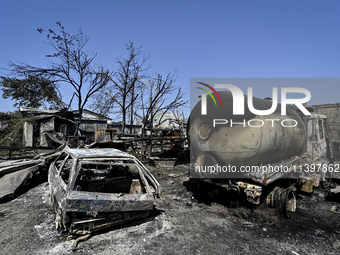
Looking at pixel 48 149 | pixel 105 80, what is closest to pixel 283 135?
pixel 48 149

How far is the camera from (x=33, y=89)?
16.2 metres

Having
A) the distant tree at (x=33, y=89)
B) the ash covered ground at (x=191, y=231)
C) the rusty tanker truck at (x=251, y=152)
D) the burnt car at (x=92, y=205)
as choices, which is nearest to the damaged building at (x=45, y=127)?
the distant tree at (x=33, y=89)

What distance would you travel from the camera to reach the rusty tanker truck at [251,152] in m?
4.61

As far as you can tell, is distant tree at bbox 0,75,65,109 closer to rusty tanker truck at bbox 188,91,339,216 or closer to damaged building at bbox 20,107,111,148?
damaged building at bbox 20,107,111,148

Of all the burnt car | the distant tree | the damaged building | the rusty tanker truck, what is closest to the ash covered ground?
the burnt car

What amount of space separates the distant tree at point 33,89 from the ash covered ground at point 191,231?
12.7 meters

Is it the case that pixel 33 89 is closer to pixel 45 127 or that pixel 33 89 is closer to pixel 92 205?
pixel 45 127

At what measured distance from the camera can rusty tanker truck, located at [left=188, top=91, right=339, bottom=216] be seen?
15.1 feet

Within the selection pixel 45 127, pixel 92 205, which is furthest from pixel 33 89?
pixel 92 205

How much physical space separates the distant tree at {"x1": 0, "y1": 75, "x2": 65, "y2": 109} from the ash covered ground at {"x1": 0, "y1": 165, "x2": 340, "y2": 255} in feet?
41.8

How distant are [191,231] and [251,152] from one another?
207 cm

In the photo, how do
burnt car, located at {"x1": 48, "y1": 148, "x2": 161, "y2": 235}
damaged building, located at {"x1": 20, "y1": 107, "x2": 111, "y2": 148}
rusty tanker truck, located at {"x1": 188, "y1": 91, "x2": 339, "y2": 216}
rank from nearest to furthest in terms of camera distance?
burnt car, located at {"x1": 48, "y1": 148, "x2": 161, "y2": 235}, rusty tanker truck, located at {"x1": 188, "y1": 91, "x2": 339, "y2": 216}, damaged building, located at {"x1": 20, "y1": 107, "x2": 111, "y2": 148}

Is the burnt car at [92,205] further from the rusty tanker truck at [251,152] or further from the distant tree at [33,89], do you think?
the distant tree at [33,89]

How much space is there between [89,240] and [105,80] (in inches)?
600
